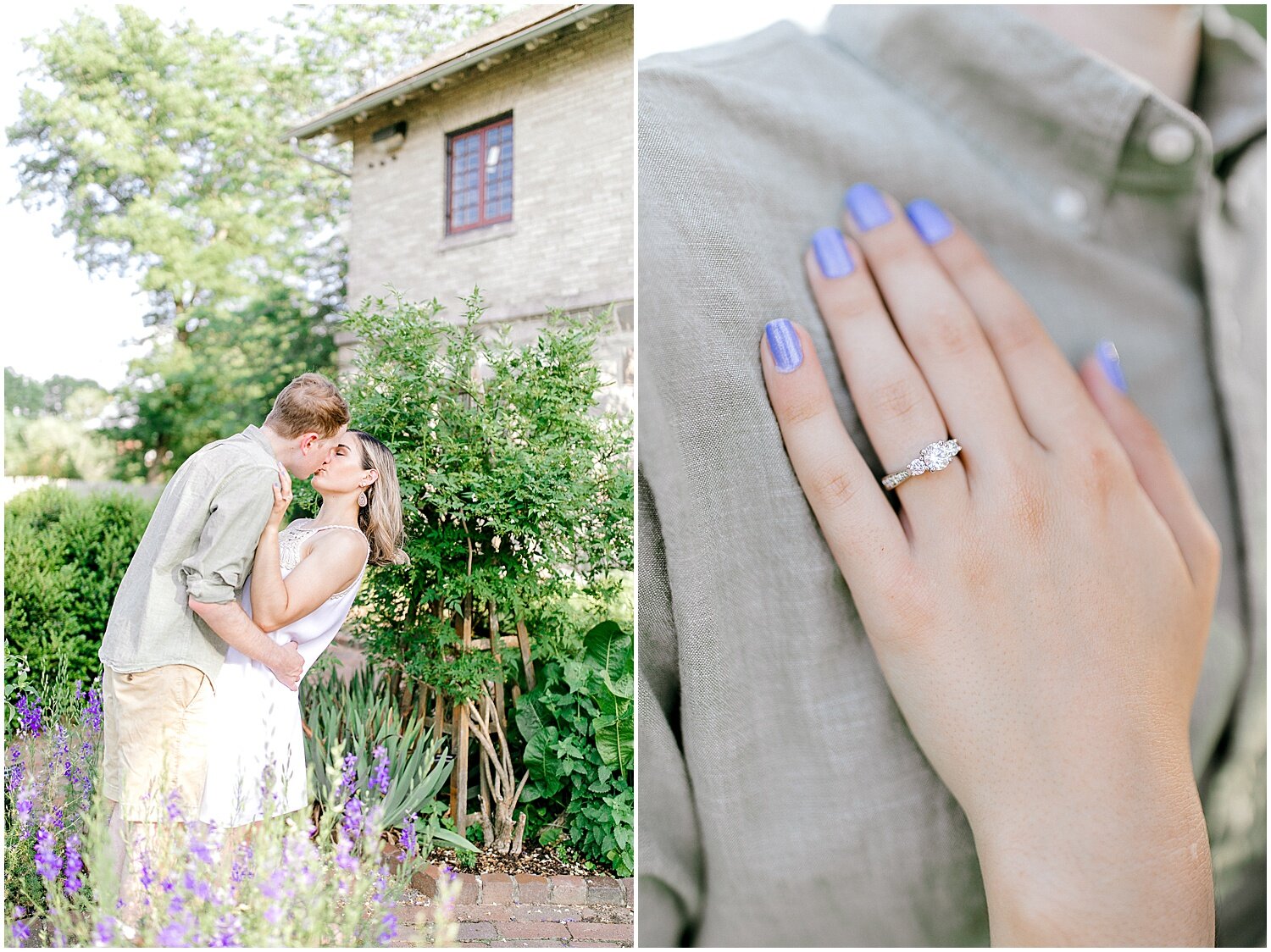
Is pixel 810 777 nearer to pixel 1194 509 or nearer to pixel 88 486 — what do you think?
pixel 1194 509

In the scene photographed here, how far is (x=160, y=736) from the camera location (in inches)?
80.0

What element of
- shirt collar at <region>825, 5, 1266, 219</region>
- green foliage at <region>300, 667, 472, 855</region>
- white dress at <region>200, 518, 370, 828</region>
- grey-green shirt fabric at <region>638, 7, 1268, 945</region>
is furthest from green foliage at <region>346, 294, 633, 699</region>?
shirt collar at <region>825, 5, 1266, 219</region>

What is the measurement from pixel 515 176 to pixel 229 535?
3570 millimetres

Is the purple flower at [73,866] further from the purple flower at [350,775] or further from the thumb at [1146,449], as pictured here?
the thumb at [1146,449]

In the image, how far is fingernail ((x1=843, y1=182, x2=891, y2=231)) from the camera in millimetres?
1912

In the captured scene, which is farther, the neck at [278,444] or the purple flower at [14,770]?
the purple flower at [14,770]

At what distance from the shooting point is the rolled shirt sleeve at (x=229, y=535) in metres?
1.94

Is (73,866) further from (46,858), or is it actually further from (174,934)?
(174,934)

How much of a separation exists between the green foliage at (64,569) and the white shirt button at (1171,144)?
381cm

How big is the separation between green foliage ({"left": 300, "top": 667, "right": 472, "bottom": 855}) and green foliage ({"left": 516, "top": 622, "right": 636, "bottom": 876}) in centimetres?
29

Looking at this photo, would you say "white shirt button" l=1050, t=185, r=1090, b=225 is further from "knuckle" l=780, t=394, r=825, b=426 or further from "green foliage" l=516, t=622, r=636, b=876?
"green foliage" l=516, t=622, r=636, b=876

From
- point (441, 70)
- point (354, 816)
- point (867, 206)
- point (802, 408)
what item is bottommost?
point (354, 816)

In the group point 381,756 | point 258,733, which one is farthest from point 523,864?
point 258,733

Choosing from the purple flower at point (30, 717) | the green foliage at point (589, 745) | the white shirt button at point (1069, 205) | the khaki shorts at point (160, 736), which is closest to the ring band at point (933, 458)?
the white shirt button at point (1069, 205)
